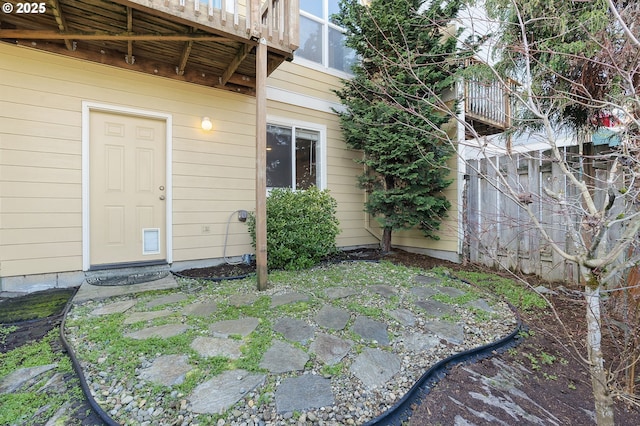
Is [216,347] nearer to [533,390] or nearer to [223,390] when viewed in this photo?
[223,390]

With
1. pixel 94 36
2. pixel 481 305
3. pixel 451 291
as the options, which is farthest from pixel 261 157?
pixel 481 305

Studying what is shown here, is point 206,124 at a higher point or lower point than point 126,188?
higher

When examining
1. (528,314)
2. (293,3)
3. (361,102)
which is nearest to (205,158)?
(293,3)

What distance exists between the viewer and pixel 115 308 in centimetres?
272

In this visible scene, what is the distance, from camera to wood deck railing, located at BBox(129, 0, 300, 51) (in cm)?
285

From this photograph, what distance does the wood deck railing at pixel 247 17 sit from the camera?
2854 mm

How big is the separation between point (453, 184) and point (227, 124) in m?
3.79

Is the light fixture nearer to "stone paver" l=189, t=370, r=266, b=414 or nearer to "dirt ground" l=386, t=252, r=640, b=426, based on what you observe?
"stone paver" l=189, t=370, r=266, b=414

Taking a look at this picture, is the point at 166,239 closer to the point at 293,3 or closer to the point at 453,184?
the point at 293,3

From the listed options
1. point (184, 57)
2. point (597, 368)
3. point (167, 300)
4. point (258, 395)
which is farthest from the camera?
point (184, 57)

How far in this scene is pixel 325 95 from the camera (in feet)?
17.6

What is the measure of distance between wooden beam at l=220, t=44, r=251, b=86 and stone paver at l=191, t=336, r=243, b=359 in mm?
3204

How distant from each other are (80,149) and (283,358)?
3.54 metres

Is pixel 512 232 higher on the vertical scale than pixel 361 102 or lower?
lower
